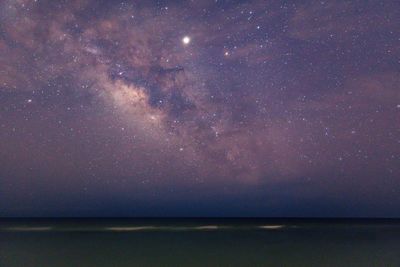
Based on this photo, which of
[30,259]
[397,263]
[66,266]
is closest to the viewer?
[66,266]

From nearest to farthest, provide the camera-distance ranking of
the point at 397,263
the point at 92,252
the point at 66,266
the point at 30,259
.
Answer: the point at 66,266, the point at 397,263, the point at 30,259, the point at 92,252

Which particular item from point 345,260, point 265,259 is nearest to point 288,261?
point 265,259

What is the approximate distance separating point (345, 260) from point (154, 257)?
7.83 m

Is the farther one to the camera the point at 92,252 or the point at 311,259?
the point at 92,252

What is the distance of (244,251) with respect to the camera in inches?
855

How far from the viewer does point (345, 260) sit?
18.4 m

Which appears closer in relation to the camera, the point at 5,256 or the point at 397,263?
the point at 397,263

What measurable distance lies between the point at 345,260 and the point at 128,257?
29.3ft

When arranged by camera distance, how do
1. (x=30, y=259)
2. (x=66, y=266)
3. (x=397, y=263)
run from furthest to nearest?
(x=30, y=259), (x=397, y=263), (x=66, y=266)

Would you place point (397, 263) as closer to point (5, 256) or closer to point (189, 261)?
point (189, 261)

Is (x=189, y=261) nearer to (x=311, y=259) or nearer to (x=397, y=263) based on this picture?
(x=311, y=259)

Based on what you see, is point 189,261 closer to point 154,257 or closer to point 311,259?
point 154,257

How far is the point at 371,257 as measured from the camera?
1964cm

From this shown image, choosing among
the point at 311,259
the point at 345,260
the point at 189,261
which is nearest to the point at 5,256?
the point at 189,261
